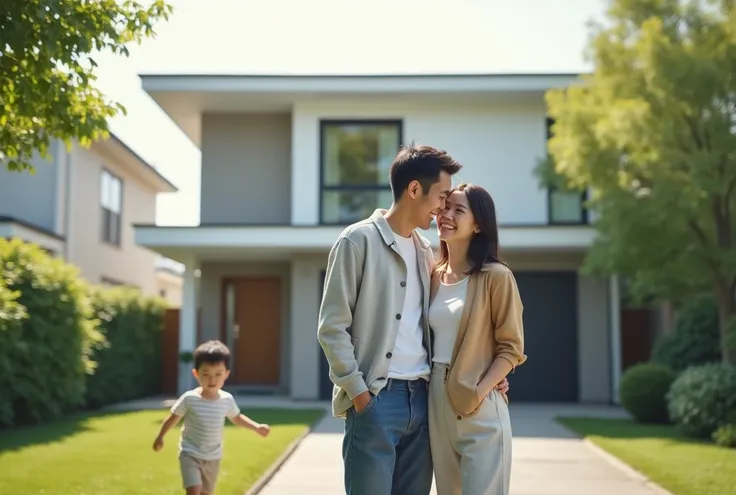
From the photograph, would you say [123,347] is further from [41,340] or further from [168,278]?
[168,278]

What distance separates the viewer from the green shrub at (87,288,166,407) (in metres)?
16.2

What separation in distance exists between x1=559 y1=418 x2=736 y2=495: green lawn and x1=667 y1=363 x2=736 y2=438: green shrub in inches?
9.4

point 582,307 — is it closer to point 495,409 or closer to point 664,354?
point 664,354

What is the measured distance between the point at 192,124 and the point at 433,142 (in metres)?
5.33

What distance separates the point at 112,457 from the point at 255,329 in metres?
10.8

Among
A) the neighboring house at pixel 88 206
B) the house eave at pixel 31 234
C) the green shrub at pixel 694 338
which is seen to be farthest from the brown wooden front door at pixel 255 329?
the green shrub at pixel 694 338

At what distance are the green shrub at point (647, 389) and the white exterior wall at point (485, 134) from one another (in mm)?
5163

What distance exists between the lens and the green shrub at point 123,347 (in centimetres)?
1619

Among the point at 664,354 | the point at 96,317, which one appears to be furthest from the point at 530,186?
the point at 96,317

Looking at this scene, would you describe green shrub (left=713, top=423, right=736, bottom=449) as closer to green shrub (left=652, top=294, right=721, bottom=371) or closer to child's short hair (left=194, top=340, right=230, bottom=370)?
green shrub (left=652, top=294, right=721, bottom=371)

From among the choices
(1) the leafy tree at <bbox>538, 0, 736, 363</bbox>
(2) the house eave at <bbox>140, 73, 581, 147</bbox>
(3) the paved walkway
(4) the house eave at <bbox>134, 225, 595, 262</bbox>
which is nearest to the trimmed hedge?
(4) the house eave at <bbox>134, 225, 595, 262</bbox>

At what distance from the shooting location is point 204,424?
6.04 metres

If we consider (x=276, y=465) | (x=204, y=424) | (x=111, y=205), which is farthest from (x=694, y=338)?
(x=111, y=205)

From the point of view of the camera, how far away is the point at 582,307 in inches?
719
